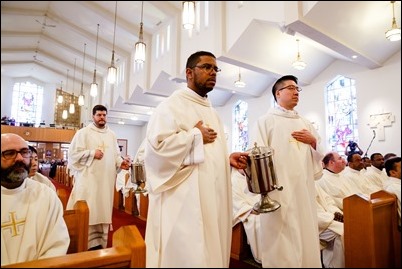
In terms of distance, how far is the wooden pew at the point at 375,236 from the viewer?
2.92 ft

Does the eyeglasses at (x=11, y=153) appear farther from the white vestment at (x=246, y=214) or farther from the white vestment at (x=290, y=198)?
the white vestment at (x=246, y=214)

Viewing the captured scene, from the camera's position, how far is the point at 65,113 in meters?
2.78

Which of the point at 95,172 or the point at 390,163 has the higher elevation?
the point at 390,163

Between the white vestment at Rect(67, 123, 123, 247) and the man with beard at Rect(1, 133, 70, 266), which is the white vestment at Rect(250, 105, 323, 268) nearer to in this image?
the man with beard at Rect(1, 133, 70, 266)

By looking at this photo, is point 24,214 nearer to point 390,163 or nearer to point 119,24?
point 119,24

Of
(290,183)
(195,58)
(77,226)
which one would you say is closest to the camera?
(195,58)

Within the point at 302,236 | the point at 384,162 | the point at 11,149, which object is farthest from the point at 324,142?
the point at 11,149

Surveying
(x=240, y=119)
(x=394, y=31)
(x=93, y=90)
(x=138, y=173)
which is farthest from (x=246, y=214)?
(x=240, y=119)

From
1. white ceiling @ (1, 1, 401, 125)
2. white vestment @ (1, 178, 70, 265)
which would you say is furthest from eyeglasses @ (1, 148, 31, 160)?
white ceiling @ (1, 1, 401, 125)

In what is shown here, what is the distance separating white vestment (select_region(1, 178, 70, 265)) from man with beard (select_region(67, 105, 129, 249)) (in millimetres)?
1879

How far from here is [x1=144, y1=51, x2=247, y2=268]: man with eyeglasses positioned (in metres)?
1.23

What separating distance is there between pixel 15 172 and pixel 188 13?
1121 mm

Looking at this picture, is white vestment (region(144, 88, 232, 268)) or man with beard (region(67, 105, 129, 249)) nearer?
white vestment (region(144, 88, 232, 268))

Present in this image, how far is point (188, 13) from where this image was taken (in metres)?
1.39
